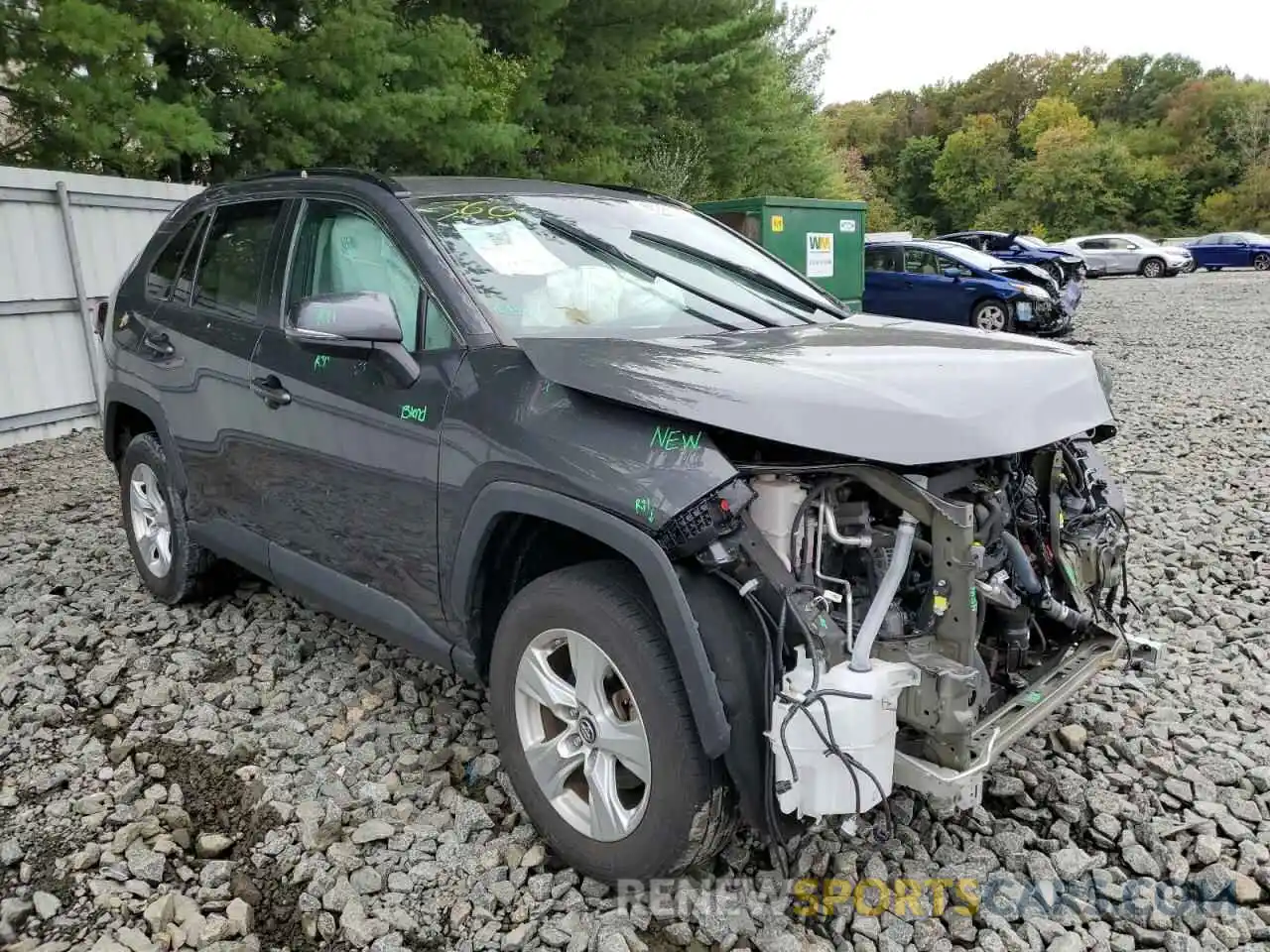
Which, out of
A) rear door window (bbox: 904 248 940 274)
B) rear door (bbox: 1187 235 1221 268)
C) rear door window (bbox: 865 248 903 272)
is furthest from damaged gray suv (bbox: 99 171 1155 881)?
rear door (bbox: 1187 235 1221 268)

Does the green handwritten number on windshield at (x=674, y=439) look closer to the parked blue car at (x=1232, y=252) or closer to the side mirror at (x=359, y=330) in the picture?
the side mirror at (x=359, y=330)

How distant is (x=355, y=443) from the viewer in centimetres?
316

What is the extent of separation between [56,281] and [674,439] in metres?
7.95

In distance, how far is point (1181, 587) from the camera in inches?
185

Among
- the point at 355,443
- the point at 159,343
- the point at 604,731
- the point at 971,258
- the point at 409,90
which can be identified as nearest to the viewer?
the point at 604,731

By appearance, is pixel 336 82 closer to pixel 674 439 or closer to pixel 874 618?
pixel 674 439

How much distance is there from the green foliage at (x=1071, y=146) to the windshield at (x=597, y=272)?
4280cm

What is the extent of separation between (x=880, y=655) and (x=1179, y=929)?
1.11 metres

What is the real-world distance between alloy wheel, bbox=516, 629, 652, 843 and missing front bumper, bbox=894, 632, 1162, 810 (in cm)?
66

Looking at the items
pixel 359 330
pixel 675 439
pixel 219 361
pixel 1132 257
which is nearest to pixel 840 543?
pixel 675 439

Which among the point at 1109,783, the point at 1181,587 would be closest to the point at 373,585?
the point at 1109,783

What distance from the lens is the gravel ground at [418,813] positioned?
2555mm

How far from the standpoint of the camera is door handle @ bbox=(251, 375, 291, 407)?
3.47 metres

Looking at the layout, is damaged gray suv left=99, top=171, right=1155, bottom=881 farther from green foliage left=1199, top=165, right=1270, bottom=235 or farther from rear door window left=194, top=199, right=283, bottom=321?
green foliage left=1199, top=165, right=1270, bottom=235
